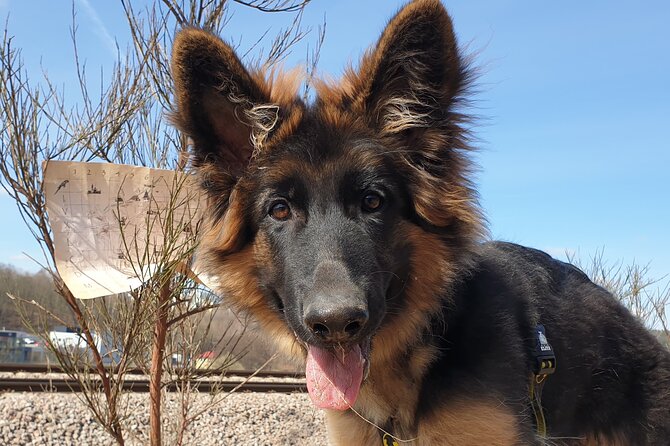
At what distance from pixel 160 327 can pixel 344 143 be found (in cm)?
252

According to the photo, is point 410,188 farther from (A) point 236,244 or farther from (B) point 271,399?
(B) point 271,399

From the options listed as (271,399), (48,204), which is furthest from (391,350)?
(271,399)

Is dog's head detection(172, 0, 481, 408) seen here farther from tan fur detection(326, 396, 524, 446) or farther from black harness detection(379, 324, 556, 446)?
black harness detection(379, 324, 556, 446)

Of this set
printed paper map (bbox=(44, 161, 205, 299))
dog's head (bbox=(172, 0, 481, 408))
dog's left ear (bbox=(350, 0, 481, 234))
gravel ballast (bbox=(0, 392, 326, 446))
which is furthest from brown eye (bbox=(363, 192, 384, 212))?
gravel ballast (bbox=(0, 392, 326, 446))

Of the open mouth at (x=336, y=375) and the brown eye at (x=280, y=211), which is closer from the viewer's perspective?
the open mouth at (x=336, y=375)

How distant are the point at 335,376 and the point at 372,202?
3.05ft

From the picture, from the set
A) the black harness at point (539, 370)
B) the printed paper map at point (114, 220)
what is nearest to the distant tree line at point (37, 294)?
the printed paper map at point (114, 220)

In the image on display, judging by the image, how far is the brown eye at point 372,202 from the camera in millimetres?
3420

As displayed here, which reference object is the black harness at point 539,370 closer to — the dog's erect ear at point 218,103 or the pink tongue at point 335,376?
the pink tongue at point 335,376

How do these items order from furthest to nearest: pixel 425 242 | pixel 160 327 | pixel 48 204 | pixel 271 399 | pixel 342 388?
pixel 271 399 → pixel 160 327 → pixel 48 204 → pixel 425 242 → pixel 342 388

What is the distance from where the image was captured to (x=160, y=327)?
5191mm

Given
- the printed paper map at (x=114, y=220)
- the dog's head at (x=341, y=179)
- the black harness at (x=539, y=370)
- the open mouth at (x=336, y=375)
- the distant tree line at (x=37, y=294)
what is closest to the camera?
the open mouth at (x=336, y=375)

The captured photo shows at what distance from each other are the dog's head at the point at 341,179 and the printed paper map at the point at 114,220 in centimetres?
90

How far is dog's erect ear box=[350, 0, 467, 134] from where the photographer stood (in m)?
3.41
